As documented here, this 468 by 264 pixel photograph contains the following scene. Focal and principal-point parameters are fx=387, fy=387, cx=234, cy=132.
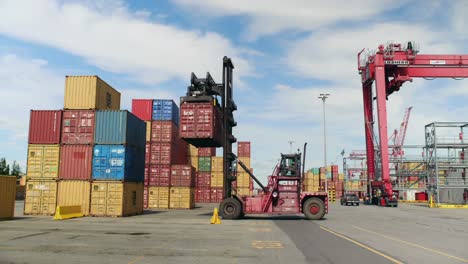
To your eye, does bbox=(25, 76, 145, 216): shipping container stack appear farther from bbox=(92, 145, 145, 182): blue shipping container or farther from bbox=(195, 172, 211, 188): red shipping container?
bbox=(195, 172, 211, 188): red shipping container

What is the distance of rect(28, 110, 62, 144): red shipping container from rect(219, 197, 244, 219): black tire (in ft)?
40.0

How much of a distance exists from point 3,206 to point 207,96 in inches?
537

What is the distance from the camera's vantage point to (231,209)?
78.8 ft

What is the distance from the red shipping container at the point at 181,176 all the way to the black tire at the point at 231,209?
48.7 feet

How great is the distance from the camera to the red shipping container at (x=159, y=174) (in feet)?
127

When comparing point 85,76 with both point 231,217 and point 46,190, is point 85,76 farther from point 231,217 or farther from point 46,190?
point 231,217

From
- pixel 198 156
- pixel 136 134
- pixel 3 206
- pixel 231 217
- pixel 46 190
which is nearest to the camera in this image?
pixel 3 206

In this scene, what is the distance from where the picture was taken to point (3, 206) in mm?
22500

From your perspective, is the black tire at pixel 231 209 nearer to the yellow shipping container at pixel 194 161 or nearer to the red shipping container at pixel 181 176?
the red shipping container at pixel 181 176

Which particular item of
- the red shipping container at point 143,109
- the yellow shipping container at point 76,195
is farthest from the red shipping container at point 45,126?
the red shipping container at point 143,109

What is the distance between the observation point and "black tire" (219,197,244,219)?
23.9m

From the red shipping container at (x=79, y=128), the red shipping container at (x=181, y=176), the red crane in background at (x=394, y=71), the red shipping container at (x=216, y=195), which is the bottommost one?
the red shipping container at (x=216, y=195)

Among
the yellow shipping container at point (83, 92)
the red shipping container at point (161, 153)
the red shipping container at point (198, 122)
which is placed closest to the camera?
the red shipping container at point (198, 122)

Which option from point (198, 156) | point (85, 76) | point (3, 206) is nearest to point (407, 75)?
point (198, 156)
